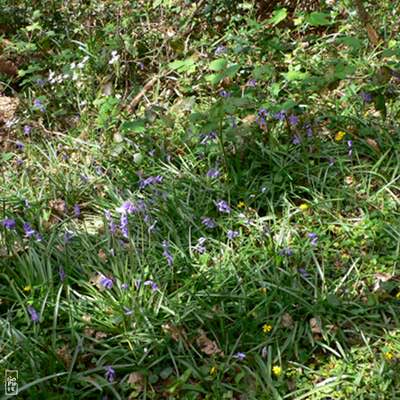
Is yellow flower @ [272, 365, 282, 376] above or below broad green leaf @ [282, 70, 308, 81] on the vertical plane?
below

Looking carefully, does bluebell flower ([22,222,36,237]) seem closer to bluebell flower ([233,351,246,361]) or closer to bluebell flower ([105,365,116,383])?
bluebell flower ([105,365,116,383])

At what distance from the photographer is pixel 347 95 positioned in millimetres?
3791

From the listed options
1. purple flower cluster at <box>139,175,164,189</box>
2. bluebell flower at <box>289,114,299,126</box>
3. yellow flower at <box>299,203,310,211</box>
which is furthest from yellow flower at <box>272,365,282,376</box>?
bluebell flower at <box>289,114,299,126</box>

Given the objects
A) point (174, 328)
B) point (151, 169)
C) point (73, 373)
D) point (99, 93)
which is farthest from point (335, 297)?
point (99, 93)

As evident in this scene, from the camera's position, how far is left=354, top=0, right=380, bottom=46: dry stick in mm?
3910

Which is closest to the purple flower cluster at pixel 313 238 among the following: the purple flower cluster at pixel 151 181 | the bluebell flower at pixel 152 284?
the bluebell flower at pixel 152 284

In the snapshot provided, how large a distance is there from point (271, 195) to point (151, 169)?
2.58 ft

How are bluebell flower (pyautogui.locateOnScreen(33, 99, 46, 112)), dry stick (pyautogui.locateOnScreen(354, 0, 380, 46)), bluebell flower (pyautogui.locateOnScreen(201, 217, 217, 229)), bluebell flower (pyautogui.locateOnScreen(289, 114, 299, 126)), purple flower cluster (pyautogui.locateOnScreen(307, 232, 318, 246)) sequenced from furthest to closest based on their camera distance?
bluebell flower (pyautogui.locateOnScreen(33, 99, 46, 112)) → dry stick (pyautogui.locateOnScreen(354, 0, 380, 46)) → bluebell flower (pyautogui.locateOnScreen(289, 114, 299, 126)) → bluebell flower (pyautogui.locateOnScreen(201, 217, 217, 229)) → purple flower cluster (pyautogui.locateOnScreen(307, 232, 318, 246))

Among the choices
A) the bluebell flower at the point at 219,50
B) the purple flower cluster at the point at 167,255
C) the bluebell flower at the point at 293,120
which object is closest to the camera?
the purple flower cluster at the point at 167,255

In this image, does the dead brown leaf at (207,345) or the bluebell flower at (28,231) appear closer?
the dead brown leaf at (207,345)

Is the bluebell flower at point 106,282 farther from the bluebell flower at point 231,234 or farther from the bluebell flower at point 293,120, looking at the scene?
the bluebell flower at point 293,120

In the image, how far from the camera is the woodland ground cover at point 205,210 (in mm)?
2510

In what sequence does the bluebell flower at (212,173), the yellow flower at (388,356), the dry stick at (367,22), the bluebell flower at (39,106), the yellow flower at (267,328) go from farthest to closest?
the bluebell flower at (39,106) → the dry stick at (367,22) → the bluebell flower at (212,173) → the yellow flower at (267,328) → the yellow flower at (388,356)

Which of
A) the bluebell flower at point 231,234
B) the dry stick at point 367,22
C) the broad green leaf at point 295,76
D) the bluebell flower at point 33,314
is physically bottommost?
the bluebell flower at point 33,314
